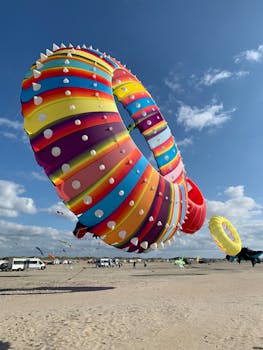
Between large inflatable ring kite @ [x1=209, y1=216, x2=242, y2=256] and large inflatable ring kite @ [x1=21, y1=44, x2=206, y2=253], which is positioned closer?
large inflatable ring kite @ [x1=21, y1=44, x2=206, y2=253]

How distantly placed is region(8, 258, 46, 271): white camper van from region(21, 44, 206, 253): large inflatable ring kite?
5277 cm

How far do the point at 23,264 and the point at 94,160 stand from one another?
55.3 metres

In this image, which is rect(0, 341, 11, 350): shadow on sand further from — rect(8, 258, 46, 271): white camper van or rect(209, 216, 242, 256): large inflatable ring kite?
rect(8, 258, 46, 271): white camper van

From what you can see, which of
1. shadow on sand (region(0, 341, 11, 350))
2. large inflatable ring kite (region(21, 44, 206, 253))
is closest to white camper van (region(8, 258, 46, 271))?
shadow on sand (region(0, 341, 11, 350))

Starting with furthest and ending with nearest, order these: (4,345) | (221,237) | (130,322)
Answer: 1. (221,237)
2. (130,322)
3. (4,345)

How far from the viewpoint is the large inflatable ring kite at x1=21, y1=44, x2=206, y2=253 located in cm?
520

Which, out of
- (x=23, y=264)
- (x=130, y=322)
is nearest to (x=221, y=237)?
(x=130, y=322)

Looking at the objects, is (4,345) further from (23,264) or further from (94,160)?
(23,264)

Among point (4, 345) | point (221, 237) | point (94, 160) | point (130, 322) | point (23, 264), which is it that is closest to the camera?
point (94, 160)

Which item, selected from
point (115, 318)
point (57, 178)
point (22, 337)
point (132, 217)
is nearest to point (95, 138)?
point (57, 178)

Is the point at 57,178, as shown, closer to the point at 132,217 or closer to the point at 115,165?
the point at 115,165

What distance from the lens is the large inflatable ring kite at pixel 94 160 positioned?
5203 millimetres

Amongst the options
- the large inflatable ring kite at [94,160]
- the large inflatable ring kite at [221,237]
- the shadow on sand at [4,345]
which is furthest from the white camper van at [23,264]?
the large inflatable ring kite at [94,160]

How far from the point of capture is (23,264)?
2179 inches
